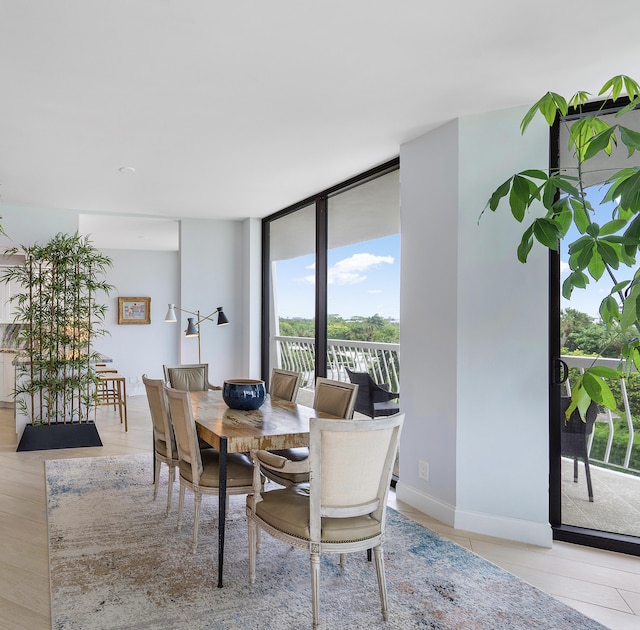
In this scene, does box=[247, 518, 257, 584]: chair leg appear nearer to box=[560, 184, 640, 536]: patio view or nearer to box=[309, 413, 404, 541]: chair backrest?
box=[309, 413, 404, 541]: chair backrest

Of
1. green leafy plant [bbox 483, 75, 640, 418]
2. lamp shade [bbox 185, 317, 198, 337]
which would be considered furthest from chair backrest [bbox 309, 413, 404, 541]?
lamp shade [bbox 185, 317, 198, 337]

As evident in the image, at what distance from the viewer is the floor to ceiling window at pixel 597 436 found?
10.2 ft

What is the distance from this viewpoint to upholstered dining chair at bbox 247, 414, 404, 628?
224cm

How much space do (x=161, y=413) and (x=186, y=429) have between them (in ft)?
1.97

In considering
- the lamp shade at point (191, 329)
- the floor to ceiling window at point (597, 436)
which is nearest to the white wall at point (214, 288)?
the lamp shade at point (191, 329)

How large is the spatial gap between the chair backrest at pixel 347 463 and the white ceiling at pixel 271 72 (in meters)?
1.73

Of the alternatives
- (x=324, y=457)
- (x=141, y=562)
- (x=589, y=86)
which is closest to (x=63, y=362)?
(x=141, y=562)

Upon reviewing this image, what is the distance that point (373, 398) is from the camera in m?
4.58

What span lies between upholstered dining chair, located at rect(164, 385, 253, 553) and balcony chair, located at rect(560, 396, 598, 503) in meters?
1.91

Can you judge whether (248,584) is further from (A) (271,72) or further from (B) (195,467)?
(A) (271,72)

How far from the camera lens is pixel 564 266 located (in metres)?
3.31

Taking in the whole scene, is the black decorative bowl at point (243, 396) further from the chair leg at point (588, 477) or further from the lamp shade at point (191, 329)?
the lamp shade at point (191, 329)

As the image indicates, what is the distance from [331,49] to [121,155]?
7.77 feet

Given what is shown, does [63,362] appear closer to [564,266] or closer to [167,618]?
[167,618]
